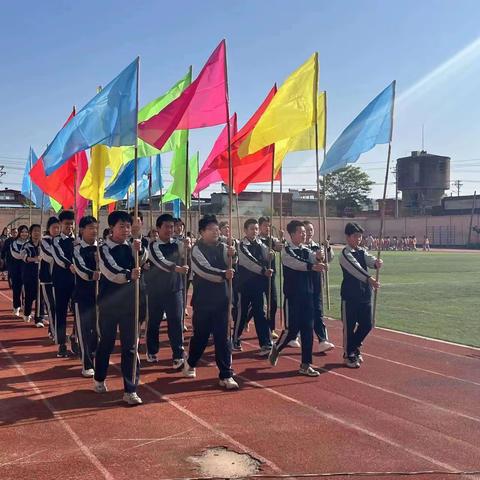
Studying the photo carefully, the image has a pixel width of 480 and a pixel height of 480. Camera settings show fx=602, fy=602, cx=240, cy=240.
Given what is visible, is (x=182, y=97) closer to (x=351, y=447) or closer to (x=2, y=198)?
(x=351, y=447)

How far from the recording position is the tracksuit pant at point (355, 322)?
25.7 ft

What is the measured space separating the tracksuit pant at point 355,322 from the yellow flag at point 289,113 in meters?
2.42

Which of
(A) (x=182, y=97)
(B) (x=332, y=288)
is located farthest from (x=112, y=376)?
(B) (x=332, y=288)

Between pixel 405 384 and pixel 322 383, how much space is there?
0.94 metres

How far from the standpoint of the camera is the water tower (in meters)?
74.3

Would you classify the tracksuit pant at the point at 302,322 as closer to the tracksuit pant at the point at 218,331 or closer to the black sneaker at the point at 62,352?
the tracksuit pant at the point at 218,331

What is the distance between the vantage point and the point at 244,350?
29.8 ft

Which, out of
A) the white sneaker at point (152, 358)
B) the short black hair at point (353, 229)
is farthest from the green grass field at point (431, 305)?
the white sneaker at point (152, 358)

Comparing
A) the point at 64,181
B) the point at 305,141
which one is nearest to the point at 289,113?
the point at 305,141

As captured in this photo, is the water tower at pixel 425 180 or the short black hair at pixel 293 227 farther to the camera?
the water tower at pixel 425 180

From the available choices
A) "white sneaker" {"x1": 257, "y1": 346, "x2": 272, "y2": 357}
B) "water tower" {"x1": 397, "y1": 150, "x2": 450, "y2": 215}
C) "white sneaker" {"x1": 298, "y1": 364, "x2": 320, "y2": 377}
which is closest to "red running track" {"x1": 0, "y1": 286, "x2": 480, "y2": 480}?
"white sneaker" {"x1": 298, "y1": 364, "x2": 320, "y2": 377}

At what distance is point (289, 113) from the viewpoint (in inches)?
322

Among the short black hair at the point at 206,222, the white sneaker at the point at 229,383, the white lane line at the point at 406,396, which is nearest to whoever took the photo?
the white lane line at the point at 406,396

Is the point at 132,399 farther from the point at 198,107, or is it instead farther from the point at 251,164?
the point at 251,164
